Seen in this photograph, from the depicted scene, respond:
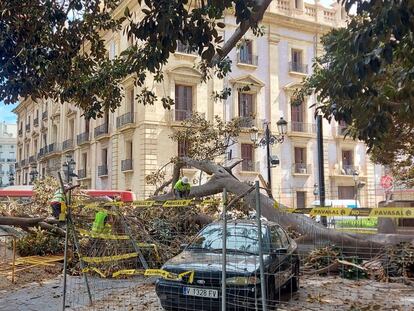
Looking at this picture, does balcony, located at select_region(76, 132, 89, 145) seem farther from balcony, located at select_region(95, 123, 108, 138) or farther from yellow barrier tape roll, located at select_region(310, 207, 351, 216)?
yellow barrier tape roll, located at select_region(310, 207, 351, 216)

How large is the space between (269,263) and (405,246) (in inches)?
162

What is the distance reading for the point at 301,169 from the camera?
37875 millimetres

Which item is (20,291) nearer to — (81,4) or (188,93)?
(81,4)

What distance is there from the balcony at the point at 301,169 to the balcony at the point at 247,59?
26.8 feet

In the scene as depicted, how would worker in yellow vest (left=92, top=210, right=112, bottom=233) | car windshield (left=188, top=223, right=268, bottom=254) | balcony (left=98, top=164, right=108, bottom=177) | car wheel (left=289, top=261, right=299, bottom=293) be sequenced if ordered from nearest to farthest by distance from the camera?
car windshield (left=188, top=223, right=268, bottom=254) < car wheel (left=289, top=261, right=299, bottom=293) < worker in yellow vest (left=92, top=210, right=112, bottom=233) < balcony (left=98, top=164, right=108, bottom=177)

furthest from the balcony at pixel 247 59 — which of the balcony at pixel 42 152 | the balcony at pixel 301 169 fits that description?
the balcony at pixel 42 152

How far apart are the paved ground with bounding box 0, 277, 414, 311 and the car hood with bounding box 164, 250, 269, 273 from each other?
3.46 feet

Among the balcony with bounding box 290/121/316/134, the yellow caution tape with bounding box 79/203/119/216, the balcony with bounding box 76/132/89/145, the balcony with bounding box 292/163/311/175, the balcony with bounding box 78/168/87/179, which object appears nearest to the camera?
the yellow caution tape with bounding box 79/203/119/216

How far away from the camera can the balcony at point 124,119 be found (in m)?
33.9

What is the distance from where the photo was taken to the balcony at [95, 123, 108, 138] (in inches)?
1507

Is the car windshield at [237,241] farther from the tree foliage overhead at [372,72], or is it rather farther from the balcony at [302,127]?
the balcony at [302,127]

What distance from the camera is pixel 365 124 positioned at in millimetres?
7621

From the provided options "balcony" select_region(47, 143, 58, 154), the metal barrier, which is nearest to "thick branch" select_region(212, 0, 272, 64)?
the metal barrier

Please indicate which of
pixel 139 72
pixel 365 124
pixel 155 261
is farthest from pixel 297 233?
pixel 139 72
